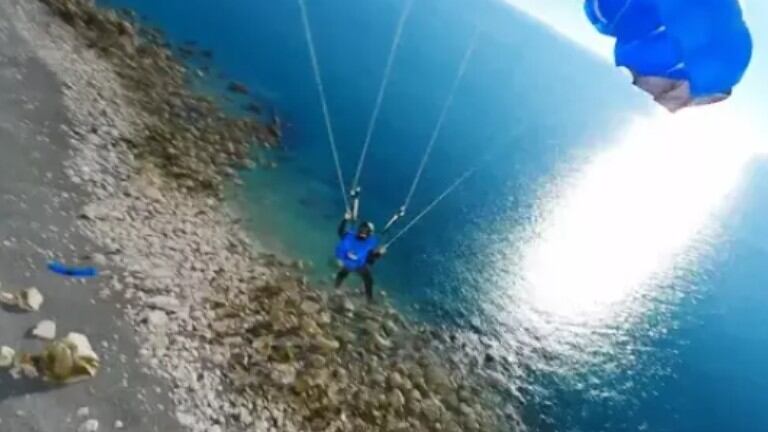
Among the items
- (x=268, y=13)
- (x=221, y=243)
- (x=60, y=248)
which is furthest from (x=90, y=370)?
(x=268, y=13)

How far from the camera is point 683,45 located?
7984mm

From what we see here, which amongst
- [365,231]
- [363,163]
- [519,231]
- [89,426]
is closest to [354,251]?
[365,231]

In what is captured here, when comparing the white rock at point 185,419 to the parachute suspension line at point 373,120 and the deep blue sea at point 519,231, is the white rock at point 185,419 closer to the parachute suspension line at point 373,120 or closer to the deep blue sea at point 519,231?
the parachute suspension line at point 373,120

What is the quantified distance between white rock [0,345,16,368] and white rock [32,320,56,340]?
54cm

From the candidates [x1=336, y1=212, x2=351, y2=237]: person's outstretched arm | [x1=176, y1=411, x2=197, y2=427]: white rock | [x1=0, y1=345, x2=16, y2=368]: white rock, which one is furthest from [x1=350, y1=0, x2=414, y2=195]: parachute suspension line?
[x1=0, y1=345, x2=16, y2=368]: white rock

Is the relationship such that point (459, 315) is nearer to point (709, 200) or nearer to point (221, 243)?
point (221, 243)

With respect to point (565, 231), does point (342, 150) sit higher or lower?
lower

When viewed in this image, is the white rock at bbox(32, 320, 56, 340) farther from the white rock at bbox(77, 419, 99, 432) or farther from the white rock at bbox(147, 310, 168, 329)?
the white rock at bbox(147, 310, 168, 329)

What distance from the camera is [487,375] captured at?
1594cm

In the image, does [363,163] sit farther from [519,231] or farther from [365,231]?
[365,231]

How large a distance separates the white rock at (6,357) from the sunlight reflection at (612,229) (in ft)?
55.4

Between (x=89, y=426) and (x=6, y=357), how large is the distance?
137 centimetres

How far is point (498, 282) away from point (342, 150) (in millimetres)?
7434

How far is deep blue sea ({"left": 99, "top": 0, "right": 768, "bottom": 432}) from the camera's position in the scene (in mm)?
18363
